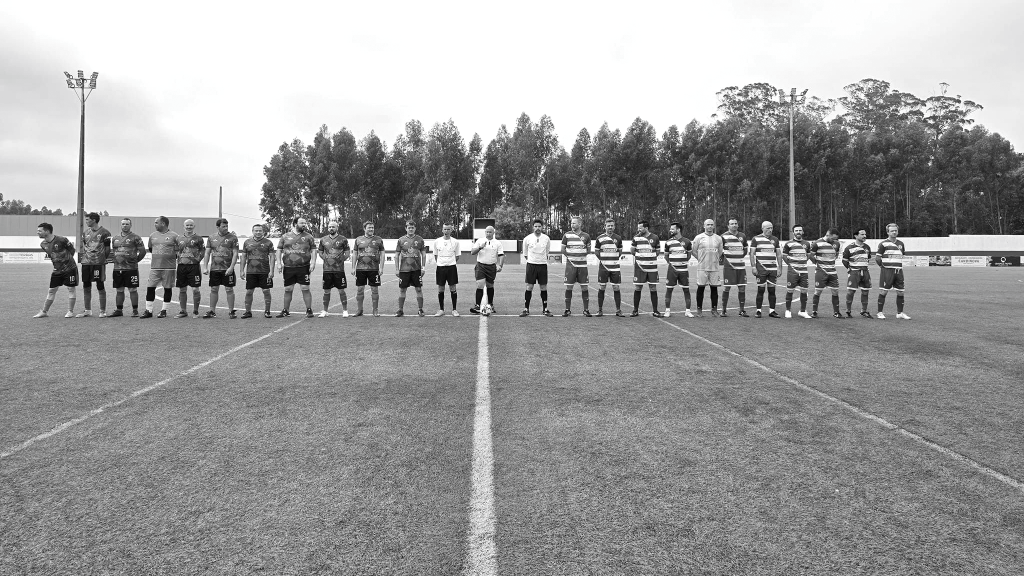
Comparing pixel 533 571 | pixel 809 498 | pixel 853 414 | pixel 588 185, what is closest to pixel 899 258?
pixel 853 414

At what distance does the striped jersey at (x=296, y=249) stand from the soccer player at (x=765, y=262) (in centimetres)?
A: 908

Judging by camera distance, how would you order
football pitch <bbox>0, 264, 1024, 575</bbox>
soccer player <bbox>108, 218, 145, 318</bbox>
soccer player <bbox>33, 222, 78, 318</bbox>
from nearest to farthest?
football pitch <bbox>0, 264, 1024, 575</bbox>
soccer player <bbox>33, 222, 78, 318</bbox>
soccer player <bbox>108, 218, 145, 318</bbox>

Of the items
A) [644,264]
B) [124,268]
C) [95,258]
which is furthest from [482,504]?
[95,258]

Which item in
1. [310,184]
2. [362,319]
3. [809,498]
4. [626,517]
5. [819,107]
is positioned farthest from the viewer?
[819,107]

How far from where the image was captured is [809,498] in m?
3.35

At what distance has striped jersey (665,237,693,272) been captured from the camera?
12586mm

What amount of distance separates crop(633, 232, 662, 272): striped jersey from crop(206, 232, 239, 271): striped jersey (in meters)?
8.12

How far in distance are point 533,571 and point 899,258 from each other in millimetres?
12450

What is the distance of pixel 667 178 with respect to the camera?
5541cm

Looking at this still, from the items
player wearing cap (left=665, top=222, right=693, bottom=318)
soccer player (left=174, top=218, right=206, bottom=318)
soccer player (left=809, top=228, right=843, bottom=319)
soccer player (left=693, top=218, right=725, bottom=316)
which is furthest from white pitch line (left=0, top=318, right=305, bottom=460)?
soccer player (left=809, top=228, right=843, bottom=319)

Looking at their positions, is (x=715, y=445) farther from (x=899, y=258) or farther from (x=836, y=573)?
(x=899, y=258)


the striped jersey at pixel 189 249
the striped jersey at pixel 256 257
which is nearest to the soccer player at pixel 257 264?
the striped jersey at pixel 256 257

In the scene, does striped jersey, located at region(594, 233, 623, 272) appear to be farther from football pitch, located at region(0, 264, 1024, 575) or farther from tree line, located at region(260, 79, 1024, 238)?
tree line, located at region(260, 79, 1024, 238)

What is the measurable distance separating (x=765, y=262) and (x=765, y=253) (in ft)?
0.66
